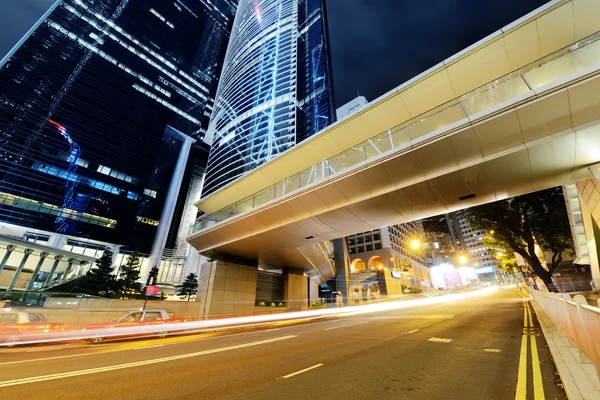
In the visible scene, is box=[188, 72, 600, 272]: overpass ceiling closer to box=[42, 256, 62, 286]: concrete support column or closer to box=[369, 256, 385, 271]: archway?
box=[42, 256, 62, 286]: concrete support column

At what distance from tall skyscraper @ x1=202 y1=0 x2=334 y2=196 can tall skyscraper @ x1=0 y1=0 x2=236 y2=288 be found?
1641cm

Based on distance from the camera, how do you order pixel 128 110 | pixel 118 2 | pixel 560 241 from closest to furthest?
pixel 560 241, pixel 128 110, pixel 118 2

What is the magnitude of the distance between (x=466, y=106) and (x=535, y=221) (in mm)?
20680

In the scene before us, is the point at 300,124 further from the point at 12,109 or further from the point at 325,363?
the point at 325,363

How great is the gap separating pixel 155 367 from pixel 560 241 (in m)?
31.9

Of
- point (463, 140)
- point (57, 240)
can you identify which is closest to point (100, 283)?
point (57, 240)

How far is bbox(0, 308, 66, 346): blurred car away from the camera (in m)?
9.69

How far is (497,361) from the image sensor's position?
6148 mm

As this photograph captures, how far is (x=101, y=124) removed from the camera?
65.4 m

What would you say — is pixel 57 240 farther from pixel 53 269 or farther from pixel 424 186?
pixel 424 186

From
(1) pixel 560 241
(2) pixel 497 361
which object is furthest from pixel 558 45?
(1) pixel 560 241

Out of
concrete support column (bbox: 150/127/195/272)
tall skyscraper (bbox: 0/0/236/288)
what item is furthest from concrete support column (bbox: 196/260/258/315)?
concrete support column (bbox: 150/127/195/272)

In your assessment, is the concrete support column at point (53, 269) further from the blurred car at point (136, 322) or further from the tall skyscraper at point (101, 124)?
the blurred car at point (136, 322)

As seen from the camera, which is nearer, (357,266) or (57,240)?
(57,240)
